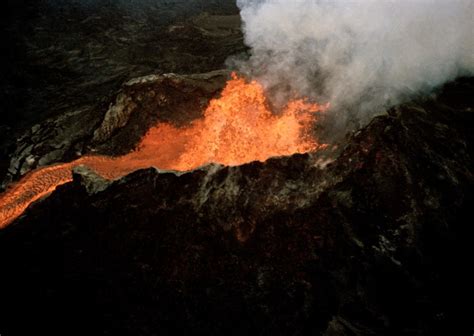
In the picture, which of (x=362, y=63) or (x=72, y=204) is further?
(x=362, y=63)

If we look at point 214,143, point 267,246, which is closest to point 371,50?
point 214,143

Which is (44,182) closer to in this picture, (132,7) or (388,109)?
(388,109)

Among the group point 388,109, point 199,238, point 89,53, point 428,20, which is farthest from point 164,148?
point 89,53

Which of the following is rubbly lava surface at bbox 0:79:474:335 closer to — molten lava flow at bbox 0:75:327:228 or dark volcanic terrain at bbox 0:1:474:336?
dark volcanic terrain at bbox 0:1:474:336

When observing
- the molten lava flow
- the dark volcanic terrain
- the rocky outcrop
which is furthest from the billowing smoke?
the rocky outcrop

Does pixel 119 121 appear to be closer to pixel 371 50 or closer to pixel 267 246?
pixel 267 246

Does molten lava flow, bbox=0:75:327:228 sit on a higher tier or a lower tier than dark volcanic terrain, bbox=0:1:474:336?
higher
